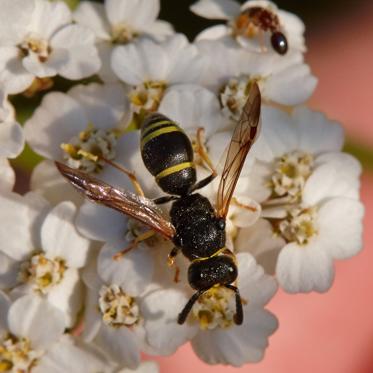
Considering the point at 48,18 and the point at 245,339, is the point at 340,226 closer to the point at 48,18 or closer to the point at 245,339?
the point at 245,339

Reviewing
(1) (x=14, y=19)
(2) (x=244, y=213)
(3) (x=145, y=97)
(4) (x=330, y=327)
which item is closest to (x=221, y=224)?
(2) (x=244, y=213)

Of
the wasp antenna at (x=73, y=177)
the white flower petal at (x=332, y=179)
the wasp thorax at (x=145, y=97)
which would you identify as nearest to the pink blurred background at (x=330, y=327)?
the white flower petal at (x=332, y=179)

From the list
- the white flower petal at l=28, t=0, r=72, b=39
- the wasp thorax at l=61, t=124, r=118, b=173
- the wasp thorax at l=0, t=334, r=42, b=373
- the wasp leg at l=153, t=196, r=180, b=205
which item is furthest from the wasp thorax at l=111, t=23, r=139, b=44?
the wasp thorax at l=0, t=334, r=42, b=373

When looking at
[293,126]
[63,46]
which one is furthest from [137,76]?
[293,126]

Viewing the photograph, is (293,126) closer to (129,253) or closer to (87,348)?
(129,253)

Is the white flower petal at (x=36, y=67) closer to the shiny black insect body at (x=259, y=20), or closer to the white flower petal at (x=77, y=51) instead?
the white flower petal at (x=77, y=51)
